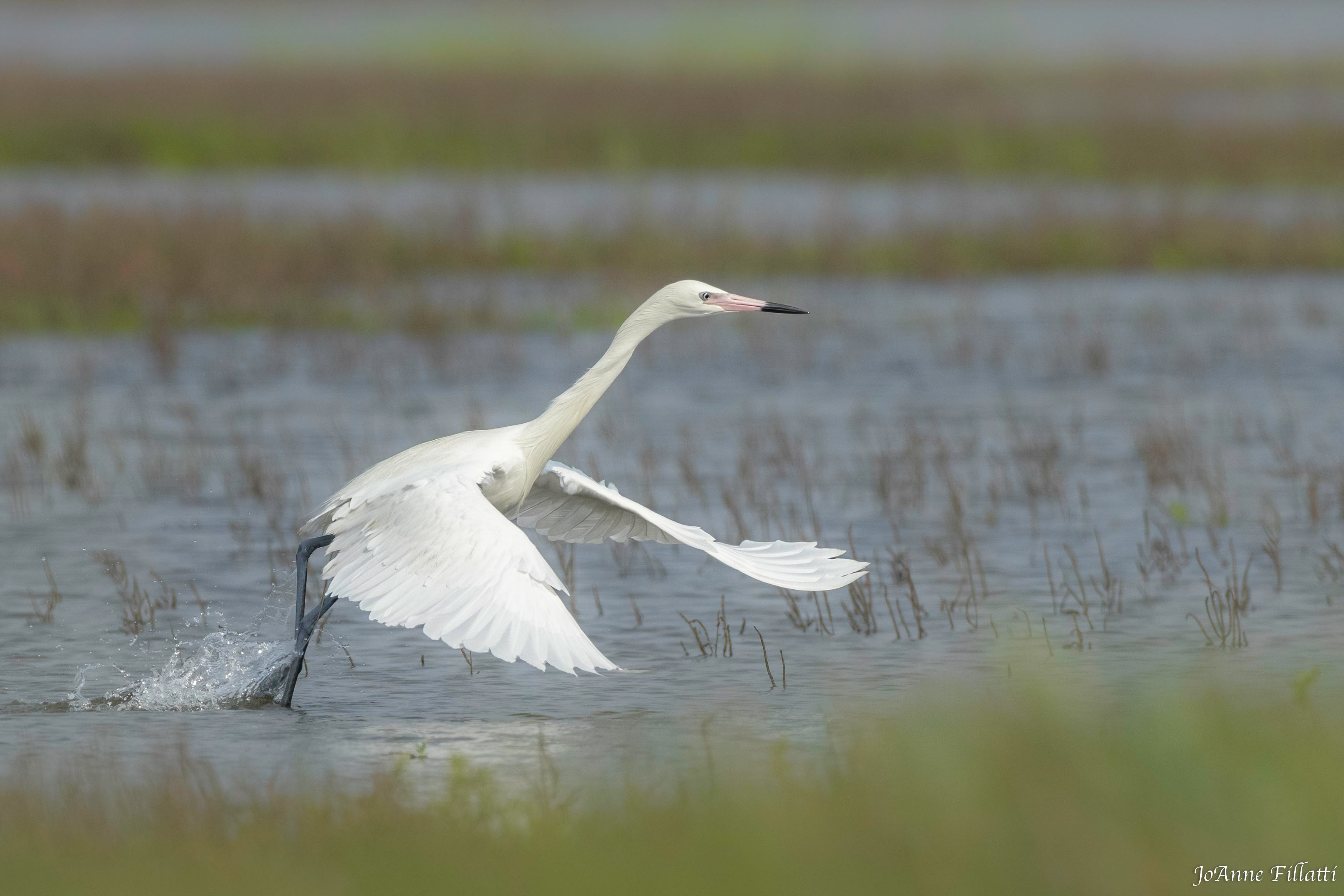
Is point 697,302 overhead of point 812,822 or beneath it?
overhead

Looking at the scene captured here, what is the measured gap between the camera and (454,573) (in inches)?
257

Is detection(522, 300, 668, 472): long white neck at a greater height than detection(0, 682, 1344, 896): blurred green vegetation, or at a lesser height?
greater

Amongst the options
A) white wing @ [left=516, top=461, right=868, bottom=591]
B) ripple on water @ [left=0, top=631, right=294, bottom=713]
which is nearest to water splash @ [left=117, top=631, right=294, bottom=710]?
ripple on water @ [left=0, top=631, right=294, bottom=713]

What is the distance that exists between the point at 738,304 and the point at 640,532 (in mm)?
1094

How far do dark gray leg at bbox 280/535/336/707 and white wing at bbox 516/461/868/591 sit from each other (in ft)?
2.91

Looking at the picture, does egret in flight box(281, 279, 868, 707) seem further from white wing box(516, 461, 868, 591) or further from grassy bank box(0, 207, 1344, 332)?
grassy bank box(0, 207, 1344, 332)

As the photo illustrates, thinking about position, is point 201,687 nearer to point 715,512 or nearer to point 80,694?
point 80,694

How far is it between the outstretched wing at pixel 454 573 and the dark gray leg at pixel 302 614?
0.36 m

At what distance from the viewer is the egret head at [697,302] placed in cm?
763

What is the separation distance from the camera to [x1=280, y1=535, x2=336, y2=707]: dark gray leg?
294 inches

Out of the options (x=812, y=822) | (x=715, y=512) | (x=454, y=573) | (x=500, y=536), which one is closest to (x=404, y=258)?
(x=715, y=512)

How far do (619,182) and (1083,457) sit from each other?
54.3 feet

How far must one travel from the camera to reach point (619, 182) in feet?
92.7

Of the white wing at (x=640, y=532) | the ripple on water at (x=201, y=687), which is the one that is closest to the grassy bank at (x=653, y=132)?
the white wing at (x=640, y=532)
